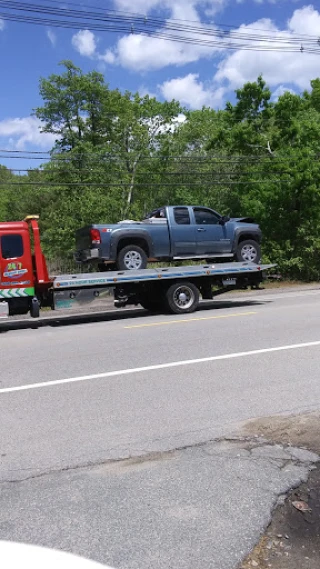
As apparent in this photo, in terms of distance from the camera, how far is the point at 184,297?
14125mm

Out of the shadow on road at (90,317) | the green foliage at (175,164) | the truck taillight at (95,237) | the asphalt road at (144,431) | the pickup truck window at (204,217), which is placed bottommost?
the asphalt road at (144,431)

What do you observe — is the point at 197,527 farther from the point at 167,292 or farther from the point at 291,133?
the point at 291,133

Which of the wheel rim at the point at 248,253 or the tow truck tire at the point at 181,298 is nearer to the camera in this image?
the tow truck tire at the point at 181,298

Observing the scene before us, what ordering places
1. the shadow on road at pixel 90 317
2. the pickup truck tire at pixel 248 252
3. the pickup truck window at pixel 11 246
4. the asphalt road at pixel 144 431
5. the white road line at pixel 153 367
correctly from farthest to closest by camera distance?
1. the pickup truck tire at pixel 248 252
2. the shadow on road at pixel 90 317
3. the pickup truck window at pixel 11 246
4. the white road line at pixel 153 367
5. the asphalt road at pixel 144 431

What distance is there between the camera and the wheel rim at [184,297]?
14.0 meters

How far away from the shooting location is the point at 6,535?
3357 millimetres

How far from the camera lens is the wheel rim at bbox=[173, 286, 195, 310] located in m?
14.0

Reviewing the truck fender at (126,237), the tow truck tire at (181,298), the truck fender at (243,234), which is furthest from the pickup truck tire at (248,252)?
the truck fender at (126,237)

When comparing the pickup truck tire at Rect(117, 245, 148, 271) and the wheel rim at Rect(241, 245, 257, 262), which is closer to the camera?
the pickup truck tire at Rect(117, 245, 148, 271)

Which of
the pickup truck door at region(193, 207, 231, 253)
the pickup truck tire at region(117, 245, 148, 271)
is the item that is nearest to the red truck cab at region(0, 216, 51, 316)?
the pickup truck tire at region(117, 245, 148, 271)

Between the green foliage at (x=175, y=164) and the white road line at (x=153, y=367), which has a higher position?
the green foliage at (x=175, y=164)

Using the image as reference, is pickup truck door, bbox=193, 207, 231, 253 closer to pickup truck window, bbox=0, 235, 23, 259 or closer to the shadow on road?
the shadow on road

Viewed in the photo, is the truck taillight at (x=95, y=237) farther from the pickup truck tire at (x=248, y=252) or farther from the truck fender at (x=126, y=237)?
the pickup truck tire at (x=248, y=252)

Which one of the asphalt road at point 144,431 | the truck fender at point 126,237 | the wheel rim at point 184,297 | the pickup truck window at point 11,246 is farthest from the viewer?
the wheel rim at point 184,297
